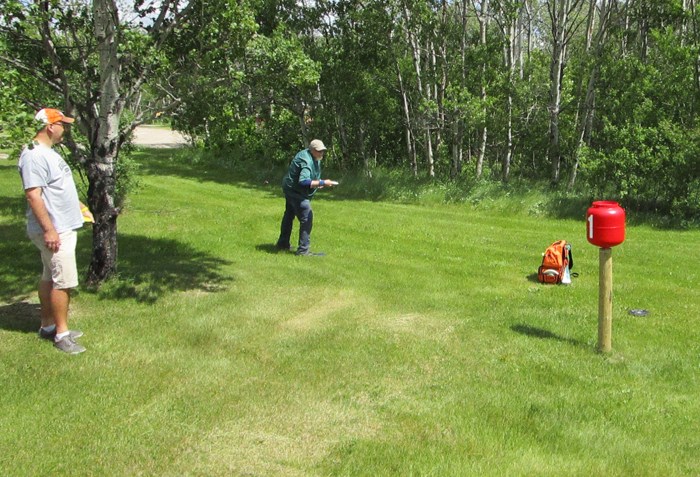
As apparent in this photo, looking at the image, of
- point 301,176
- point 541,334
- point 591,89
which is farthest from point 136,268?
point 591,89

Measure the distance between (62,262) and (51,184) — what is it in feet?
2.16

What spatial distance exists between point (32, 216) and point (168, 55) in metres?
3.24

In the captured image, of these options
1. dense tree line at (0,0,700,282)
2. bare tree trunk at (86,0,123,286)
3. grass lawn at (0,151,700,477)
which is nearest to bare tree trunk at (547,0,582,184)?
dense tree line at (0,0,700,282)

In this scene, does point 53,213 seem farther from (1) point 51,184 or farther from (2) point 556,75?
(2) point 556,75

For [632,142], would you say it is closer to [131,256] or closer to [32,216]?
[131,256]

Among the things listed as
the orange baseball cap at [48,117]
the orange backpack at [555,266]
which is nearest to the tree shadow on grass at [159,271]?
the orange baseball cap at [48,117]

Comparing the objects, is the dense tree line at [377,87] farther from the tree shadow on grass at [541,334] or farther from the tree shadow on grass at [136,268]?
the tree shadow on grass at [541,334]

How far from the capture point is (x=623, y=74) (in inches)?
646

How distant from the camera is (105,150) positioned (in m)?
7.06

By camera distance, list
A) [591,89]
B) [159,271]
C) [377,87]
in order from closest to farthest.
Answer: [159,271] → [591,89] → [377,87]

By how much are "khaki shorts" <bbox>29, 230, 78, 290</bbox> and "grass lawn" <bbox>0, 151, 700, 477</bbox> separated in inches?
25.5

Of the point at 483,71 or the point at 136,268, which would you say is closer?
the point at 136,268

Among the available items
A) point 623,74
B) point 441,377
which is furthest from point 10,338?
point 623,74

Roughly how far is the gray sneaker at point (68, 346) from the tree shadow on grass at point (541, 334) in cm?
416
